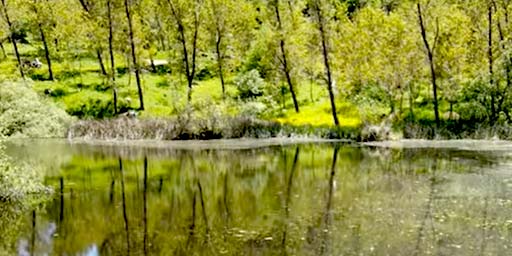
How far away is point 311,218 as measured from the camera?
22.2 metres

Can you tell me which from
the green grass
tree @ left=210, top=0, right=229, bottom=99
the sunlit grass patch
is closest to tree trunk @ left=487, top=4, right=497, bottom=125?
the sunlit grass patch

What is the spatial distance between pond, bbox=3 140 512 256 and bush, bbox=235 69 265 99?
23155mm

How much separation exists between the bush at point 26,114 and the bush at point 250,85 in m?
18.3


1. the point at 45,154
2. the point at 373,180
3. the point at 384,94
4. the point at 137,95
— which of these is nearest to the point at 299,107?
the point at 384,94

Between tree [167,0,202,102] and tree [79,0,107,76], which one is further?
tree [79,0,107,76]

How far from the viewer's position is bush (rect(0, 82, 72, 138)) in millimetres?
50000

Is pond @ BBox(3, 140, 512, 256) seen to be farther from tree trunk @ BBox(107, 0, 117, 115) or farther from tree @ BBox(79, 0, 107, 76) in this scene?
A: tree @ BBox(79, 0, 107, 76)

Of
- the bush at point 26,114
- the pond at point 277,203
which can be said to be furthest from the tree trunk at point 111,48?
the pond at point 277,203

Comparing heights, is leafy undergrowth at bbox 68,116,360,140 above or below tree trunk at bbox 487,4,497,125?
below

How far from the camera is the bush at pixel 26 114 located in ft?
164

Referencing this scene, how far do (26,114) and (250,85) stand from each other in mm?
22764

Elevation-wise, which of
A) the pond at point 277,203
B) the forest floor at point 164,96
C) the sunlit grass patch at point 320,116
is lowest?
the pond at point 277,203

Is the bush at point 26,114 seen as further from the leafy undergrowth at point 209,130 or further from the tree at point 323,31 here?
the tree at point 323,31

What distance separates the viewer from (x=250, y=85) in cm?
6612
